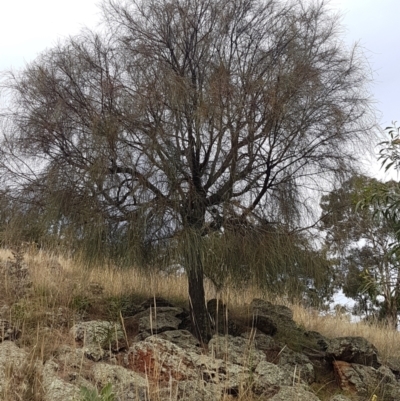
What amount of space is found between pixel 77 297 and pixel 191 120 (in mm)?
2566

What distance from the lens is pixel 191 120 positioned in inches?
206

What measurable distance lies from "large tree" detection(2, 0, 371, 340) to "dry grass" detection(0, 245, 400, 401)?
3.10ft

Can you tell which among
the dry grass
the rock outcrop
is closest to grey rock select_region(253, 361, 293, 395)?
the rock outcrop

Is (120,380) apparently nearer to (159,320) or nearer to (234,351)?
(234,351)

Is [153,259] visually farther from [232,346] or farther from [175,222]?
[232,346]

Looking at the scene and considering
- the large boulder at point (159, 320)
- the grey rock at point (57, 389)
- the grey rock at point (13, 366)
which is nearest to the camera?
the grey rock at point (57, 389)

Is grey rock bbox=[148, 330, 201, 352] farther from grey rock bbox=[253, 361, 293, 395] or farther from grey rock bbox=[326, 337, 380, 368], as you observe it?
grey rock bbox=[326, 337, 380, 368]

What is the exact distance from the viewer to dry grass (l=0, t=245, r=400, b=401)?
5.24m

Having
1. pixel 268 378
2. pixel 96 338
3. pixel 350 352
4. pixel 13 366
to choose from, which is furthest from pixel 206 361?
pixel 350 352

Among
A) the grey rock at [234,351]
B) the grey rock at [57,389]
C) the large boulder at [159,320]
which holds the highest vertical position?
the large boulder at [159,320]

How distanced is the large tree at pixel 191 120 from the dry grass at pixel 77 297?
94 cm

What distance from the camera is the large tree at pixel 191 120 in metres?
5.21

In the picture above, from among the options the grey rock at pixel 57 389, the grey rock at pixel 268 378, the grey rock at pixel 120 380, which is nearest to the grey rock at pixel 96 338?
the grey rock at pixel 120 380

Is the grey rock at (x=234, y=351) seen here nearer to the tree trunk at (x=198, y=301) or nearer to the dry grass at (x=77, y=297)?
the tree trunk at (x=198, y=301)
